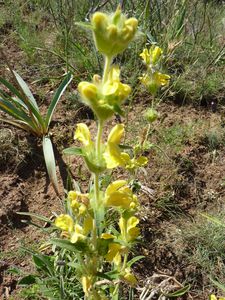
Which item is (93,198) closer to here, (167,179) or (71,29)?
(167,179)

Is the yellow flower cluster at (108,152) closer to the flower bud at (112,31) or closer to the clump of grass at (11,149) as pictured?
the flower bud at (112,31)

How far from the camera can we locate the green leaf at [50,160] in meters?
2.30

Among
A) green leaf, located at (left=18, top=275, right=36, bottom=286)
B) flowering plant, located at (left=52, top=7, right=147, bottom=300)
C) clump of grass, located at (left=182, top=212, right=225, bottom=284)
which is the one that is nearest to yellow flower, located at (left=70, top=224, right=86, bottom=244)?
flowering plant, located at (left=52, top=7, right=147, bottom=300)

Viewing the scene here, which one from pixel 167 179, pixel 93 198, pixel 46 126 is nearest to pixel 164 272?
pixel 167 179

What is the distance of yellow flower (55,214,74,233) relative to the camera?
1.47 meters

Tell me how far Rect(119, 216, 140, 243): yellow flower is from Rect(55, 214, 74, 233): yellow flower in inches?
9.9

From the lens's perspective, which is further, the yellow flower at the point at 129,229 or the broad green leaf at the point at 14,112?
the broad green leaf at the point at 14,112

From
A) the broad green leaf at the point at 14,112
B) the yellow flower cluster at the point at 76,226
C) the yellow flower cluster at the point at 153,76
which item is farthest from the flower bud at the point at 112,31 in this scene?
the broad green leaf at the point at 14,112

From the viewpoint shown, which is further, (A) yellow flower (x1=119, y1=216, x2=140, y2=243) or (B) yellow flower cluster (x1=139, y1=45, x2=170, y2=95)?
(B) yellow flower cluster (x1=139, y1=45, x2=170, y2=95)

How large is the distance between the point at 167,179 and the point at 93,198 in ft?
4.08

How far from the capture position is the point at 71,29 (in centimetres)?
338

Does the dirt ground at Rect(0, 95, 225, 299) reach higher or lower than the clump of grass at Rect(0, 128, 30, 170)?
lower

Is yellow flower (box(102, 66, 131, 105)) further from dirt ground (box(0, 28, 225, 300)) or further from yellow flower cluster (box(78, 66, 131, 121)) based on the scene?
dirt ground (box(0, 28, 225, 300))

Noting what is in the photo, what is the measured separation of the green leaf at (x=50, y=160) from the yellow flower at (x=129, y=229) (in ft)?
2.46
